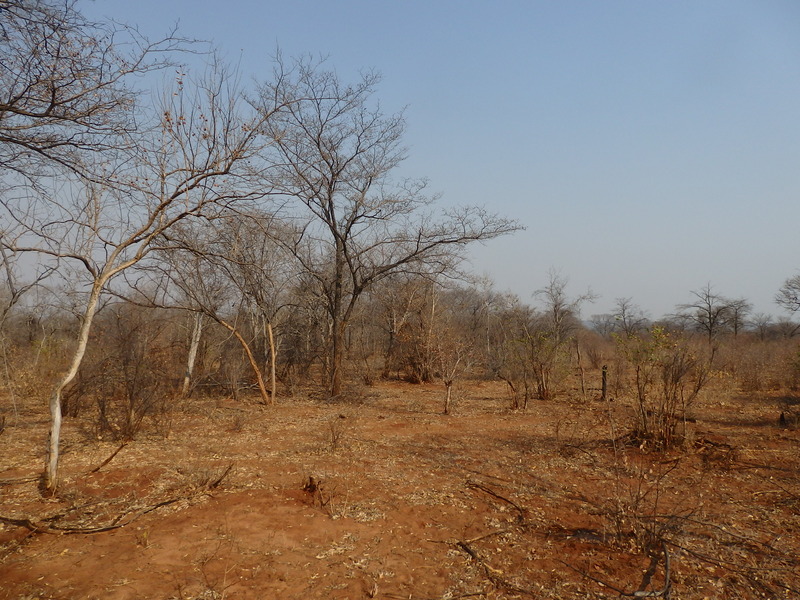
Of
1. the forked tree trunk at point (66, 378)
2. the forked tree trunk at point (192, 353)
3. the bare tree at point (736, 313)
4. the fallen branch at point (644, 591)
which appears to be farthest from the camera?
the bare tree at point (736, 313)

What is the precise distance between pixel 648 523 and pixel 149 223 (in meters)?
5.88

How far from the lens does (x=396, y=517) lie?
16.8ft

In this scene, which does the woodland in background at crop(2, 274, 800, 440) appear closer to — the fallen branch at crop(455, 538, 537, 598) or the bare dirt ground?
the bare dirt ground

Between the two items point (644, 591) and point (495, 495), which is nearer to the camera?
point (644, 591)

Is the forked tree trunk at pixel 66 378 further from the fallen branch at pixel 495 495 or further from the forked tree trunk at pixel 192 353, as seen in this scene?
the forked tree trunk at pixel 192 353

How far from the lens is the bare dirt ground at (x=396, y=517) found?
3.76 m

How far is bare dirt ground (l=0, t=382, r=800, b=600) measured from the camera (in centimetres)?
376

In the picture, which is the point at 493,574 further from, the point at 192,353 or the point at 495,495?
the point at 192,353

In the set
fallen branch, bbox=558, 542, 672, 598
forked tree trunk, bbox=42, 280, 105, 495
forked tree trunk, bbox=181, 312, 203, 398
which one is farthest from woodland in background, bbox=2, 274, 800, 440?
fallen branch, bbox=558, 542, 672, 598

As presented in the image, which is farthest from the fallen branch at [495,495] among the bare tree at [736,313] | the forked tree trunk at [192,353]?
the bare tree at [736,313]

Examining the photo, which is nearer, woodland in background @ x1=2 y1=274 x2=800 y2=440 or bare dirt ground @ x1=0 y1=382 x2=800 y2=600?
bare dirt ground @ x1=0 y1=382 x2=800 y2=600

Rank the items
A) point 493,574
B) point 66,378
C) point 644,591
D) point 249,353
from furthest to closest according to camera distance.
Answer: point 249,353, point 66,378, point 493,574, point 644,591

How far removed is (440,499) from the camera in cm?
565

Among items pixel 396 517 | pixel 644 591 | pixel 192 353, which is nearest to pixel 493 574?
pixel 644 591
